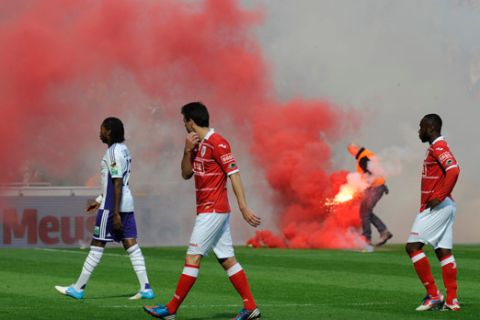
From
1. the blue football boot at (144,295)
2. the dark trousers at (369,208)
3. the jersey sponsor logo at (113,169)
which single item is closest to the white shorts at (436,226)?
the blue football boot at (144,295)

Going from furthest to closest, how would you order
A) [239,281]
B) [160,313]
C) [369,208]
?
[369,208], [239,281], [160,313]

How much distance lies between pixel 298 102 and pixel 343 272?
1021 cm

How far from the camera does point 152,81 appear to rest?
29.3 m

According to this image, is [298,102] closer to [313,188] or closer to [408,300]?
[313,188]

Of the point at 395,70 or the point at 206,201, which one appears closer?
the point at 206,201

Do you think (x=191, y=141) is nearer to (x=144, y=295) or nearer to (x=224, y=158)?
(x=224, y=158)

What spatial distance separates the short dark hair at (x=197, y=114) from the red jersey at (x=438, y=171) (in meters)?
2.79

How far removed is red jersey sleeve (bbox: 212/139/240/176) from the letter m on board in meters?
18.4

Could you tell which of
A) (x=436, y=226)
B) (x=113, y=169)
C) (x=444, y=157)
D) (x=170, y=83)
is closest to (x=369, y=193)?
(x=170, y=83)

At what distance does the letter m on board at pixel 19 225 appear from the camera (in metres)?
29.2

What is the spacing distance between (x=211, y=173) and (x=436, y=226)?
9.50ft

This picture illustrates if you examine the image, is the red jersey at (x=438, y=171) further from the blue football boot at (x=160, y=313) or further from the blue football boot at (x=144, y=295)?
the blue football boot at (x=144, y=295)

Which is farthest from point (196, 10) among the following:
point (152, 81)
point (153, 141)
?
point (153, 141)

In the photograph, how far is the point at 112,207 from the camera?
14.0 metres
